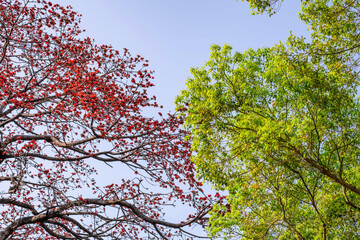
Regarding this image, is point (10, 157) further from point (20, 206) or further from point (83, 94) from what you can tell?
point (83, 94)

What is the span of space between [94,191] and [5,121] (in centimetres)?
314

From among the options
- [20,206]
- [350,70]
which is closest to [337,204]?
[350,70]

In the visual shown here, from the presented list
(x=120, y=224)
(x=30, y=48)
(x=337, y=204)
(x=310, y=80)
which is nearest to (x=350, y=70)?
(x=310, y=80)

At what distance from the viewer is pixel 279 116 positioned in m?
8.48

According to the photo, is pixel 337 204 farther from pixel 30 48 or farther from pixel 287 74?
pixel 30 48

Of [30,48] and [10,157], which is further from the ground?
[30,48]

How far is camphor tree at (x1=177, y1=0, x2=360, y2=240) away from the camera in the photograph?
7.89 meters

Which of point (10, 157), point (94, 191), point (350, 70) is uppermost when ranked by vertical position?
point (350, 70)

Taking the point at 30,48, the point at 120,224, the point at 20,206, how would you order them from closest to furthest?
the point at 20,206
the point at 120,224
the point at 30,48

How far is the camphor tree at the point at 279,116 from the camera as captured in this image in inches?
311

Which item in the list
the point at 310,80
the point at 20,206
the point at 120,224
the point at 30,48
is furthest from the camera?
the point at 30,48

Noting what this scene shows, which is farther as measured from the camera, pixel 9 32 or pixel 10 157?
pixel 9 32

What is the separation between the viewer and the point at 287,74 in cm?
790

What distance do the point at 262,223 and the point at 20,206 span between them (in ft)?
22.6
